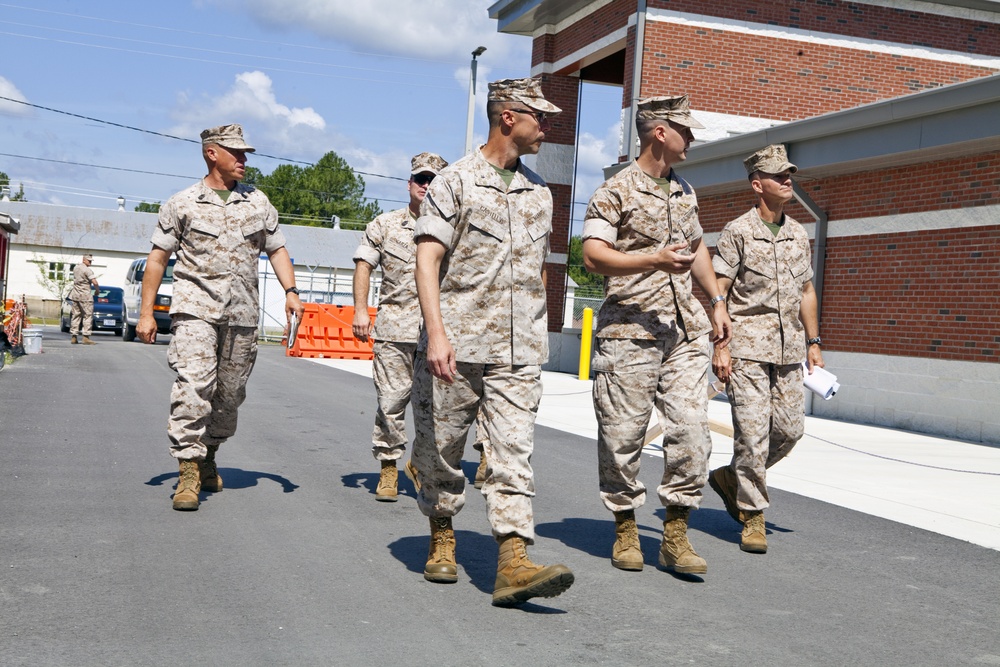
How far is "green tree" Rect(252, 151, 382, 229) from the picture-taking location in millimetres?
102812

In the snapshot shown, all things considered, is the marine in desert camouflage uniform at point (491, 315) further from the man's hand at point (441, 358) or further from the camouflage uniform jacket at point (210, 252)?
the camouflage uniform jacket at point (210, 252)

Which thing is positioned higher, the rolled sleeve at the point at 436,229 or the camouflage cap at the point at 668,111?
the camouflage cap at the point at 668,111

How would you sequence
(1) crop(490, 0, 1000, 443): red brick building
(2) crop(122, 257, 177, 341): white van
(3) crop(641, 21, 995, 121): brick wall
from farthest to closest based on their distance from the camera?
1. (2) crop(122, 257, 177, 341): white van
2. (3) crop(641, 21, 995, 121): brick wall
3. (1) crop(490, 0, 1000, 443): red brick building

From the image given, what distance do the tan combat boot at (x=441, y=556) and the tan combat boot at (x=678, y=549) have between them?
108cm

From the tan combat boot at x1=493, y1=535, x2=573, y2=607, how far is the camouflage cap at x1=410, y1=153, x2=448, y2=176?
3.33m

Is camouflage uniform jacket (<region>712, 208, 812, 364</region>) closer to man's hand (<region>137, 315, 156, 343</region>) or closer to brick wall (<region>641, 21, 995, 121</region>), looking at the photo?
man's hand (<region>137, 315, 156, 343</region>)

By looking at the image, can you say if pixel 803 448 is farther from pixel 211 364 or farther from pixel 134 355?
pixel 134 355

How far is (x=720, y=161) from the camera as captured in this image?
731 inches

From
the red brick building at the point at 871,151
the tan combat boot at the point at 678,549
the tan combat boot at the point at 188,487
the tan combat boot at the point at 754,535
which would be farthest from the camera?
the red brick building at the point at 871,151

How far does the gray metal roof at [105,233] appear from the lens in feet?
195

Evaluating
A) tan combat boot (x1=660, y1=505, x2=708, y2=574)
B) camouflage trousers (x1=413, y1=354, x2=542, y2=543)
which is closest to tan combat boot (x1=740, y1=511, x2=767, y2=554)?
tan combat boot (x1=660, y1=505, x2=708, y2=574)

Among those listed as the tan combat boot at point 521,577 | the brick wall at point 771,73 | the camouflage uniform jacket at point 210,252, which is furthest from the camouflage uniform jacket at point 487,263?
the brick wall at point 771,73

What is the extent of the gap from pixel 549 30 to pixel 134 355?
485 inches

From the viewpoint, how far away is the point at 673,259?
4.83 meters
